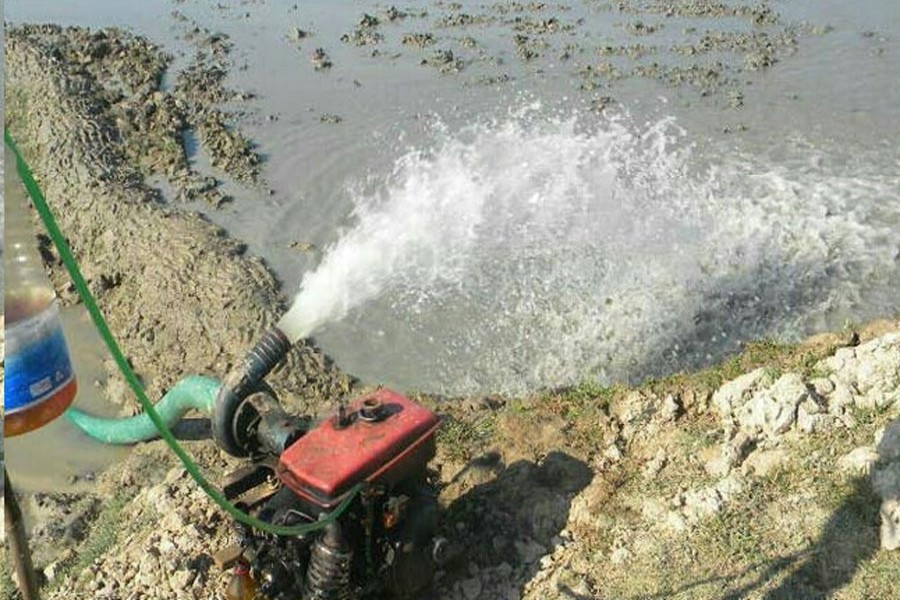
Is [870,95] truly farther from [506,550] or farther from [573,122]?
[506,550]

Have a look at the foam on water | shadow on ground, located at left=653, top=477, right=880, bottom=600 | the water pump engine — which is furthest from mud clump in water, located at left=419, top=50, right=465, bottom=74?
shadow on ground, located at left=653, top=477, right=880, bottom=600

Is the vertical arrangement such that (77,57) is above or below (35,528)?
above

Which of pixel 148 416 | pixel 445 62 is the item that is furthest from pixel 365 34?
pixel 148 416

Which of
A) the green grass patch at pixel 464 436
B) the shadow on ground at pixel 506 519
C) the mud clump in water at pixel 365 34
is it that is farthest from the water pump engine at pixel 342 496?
the mud clump in water at pixel 365 34

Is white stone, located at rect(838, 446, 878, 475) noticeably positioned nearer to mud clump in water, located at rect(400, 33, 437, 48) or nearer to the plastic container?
the plastic container

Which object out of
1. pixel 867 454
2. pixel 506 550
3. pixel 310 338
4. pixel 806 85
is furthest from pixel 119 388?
A: pixel 806 85

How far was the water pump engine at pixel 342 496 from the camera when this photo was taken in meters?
4.26

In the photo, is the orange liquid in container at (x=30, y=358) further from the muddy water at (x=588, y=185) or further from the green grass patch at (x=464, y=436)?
the muddy water at (x=588, y=185)

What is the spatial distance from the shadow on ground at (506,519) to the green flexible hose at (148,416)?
6.25ft

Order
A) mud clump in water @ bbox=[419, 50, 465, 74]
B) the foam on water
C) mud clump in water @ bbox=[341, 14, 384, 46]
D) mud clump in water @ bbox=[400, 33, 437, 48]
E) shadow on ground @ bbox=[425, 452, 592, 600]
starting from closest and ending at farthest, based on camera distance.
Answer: shadow on ground @ bbox=[425, 452, 592, 600] → the foam on water → mud clump in water @ bbox=[419, 50, 465, 74] → mud clump in water @ bbox=[400, 33, 437, 48] → mud clump in water @ bbox=[341, 14, 384, 46]

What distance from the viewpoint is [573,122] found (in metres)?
11.5

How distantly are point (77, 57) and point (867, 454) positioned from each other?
43.4ft

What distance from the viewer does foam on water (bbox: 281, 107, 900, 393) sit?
7.68 m

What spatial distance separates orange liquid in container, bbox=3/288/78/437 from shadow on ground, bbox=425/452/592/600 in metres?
2.66
